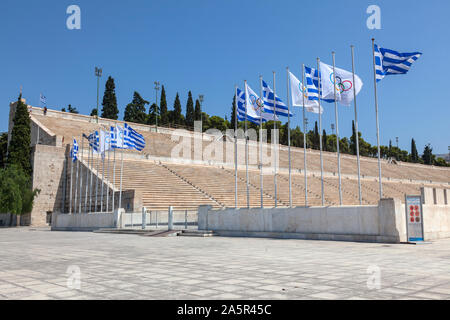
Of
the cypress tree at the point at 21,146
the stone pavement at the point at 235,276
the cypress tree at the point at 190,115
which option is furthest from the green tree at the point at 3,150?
the stone pavement at the point at 235,276

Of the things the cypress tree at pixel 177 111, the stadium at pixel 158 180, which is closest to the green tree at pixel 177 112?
the cypress tree at pixel 177 111

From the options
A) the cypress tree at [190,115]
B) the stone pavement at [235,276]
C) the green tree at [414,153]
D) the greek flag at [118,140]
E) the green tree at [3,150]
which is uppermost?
the cypress tree at [190,115]

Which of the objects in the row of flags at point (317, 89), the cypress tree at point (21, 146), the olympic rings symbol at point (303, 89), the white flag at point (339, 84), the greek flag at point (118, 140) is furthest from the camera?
the cypress tree at point (21, 146)

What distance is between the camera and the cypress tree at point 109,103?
79.0 metres

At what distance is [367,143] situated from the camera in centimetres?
10856

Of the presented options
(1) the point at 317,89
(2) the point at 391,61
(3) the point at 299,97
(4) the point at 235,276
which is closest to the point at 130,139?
(3) the point at 299,97

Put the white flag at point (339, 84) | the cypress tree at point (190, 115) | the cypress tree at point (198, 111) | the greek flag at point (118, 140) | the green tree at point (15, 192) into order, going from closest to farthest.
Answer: the white flag at point (339, 84) → the greek flag at point (118, 140) → the green tree at point (15, 192) → the cypress tree at point (190, 115) → the cypress tree at point (198, 111)

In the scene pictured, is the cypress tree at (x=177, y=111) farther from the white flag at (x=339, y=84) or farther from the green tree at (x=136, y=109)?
the white flag at (x=339, y=84)

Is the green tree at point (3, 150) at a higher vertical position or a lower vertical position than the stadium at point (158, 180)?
higher

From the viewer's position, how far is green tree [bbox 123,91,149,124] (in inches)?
3383

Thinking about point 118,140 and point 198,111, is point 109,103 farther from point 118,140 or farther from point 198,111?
point 118,140

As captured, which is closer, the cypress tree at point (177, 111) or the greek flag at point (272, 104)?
the greek flag at point (272, 104)

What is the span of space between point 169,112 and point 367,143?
184ft

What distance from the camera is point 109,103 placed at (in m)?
79.1
